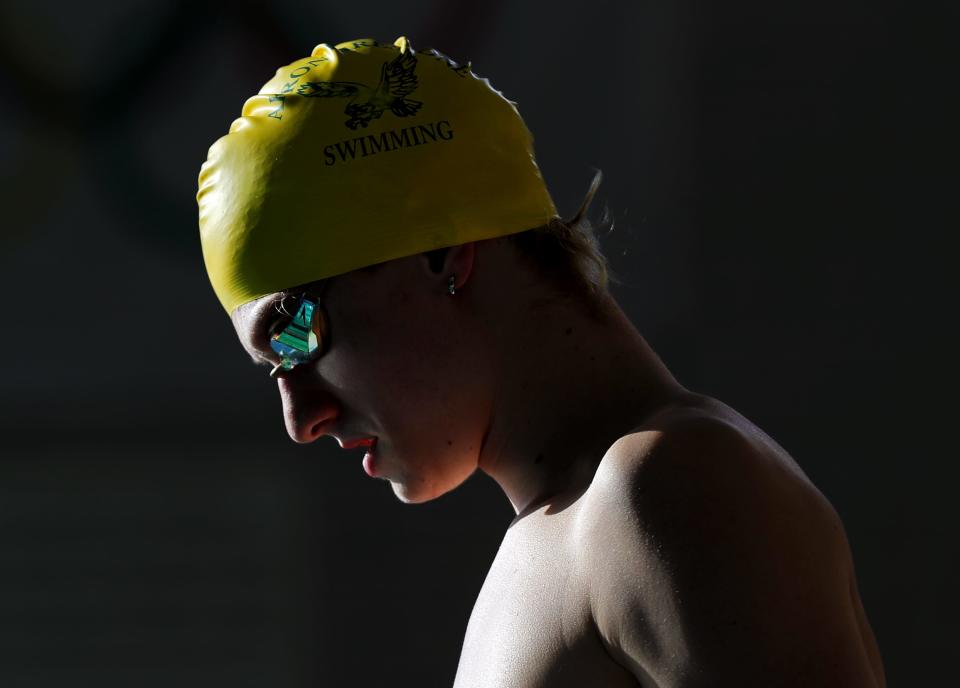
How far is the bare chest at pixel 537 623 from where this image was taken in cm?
80

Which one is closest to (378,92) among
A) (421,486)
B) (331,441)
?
(421,486)

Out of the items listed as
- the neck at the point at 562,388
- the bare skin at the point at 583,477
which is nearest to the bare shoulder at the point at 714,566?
the bare skin at the point at 583,477

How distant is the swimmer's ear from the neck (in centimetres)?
5

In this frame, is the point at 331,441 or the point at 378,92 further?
the point at 331,441

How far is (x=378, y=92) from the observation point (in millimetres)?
1031

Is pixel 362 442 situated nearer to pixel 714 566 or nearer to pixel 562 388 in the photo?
pixel 562 388

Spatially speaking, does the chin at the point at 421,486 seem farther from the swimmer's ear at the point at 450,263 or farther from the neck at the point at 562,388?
the swimmer's ear at the point at 450,263

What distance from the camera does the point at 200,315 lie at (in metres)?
2.96

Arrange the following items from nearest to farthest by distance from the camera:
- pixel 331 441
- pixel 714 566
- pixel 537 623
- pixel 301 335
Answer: pixel 714 566
pixel 537 623
pixel 301 335
pixel 331 441

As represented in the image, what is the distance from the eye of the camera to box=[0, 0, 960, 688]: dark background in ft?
8.90

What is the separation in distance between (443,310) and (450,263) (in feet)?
0.14

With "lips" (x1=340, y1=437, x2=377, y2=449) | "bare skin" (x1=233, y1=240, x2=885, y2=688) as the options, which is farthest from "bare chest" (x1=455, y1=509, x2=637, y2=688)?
"lips" (x1=340, y1=437, x2=377, y2=449)

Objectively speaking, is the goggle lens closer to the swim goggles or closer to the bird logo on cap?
the swim goggles

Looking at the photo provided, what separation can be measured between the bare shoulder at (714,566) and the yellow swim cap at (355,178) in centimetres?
28
